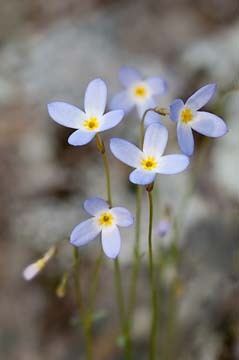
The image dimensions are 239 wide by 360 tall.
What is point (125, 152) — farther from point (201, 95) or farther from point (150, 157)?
point (201, 95)

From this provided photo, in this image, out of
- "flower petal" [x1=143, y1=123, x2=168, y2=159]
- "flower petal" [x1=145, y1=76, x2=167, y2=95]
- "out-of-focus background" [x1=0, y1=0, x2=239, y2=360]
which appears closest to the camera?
"flower petal" [x1=143, y1=123, x2=168, y2=159]

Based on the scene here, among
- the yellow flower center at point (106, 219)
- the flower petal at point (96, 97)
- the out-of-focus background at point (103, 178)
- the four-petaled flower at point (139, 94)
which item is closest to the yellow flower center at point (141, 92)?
the four-petaled flower at point (139, 94)

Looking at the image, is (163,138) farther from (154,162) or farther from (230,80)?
(230,80)

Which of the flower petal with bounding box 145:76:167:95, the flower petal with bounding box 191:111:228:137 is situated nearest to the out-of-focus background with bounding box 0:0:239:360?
the flower petal with bounding box 145:76:167:95

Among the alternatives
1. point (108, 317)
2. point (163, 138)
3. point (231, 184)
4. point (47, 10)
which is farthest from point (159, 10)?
point (163, 138)

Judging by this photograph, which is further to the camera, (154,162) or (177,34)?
(177,34)

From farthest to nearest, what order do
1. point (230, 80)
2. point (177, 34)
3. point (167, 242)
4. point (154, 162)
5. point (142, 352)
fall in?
point (177, 34) < point (230, 80) < point (167, 242) < point (142, 352) < point (154, 162)

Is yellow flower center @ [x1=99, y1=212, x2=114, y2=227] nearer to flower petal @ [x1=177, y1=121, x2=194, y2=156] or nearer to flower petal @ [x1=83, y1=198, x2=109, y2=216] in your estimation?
flower petal @ [x1=83, y1=198, x2=109, y2=216]
